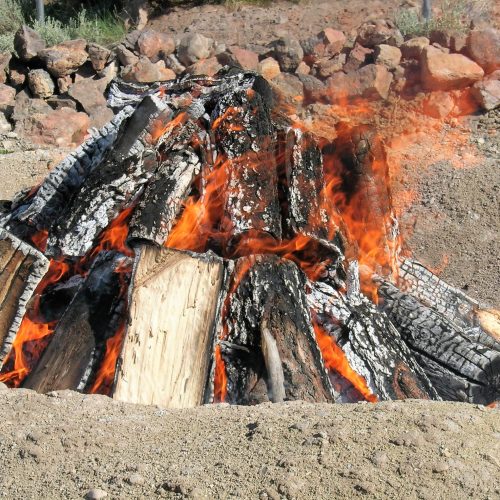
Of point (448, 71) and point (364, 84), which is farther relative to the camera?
point (364, 84)

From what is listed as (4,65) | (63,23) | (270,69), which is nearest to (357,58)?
(270,69)

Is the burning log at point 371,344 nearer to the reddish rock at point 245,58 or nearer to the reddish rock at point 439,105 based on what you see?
the reddish rock at point 439,105

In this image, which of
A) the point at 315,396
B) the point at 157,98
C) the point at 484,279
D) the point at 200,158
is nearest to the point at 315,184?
the point at 200,158

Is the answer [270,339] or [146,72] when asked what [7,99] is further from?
[270,339]

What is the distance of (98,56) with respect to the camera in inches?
300

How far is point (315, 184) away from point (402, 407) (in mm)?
1731

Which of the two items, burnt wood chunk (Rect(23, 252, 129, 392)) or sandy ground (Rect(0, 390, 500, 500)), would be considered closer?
sandy ground (Rect(0, 390, 500, 500))

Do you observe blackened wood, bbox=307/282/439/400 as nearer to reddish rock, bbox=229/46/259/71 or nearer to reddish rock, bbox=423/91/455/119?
reddish rock, bbox=423/91/455/119

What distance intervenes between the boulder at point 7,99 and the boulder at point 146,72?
1.04m

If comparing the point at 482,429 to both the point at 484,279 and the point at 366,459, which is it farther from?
the point at 484,279

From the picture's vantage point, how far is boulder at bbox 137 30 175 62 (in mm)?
7801

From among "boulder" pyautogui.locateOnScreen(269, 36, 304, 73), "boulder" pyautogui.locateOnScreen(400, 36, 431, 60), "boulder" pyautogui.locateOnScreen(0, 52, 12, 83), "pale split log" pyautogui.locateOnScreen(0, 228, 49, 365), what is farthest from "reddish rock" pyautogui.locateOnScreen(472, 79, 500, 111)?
"pale split log" pyautogui.locateOnScreen(0, 228, 49, 365)

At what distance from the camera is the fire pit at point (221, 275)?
A: 119 inches

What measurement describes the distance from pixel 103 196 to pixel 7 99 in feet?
13.3
